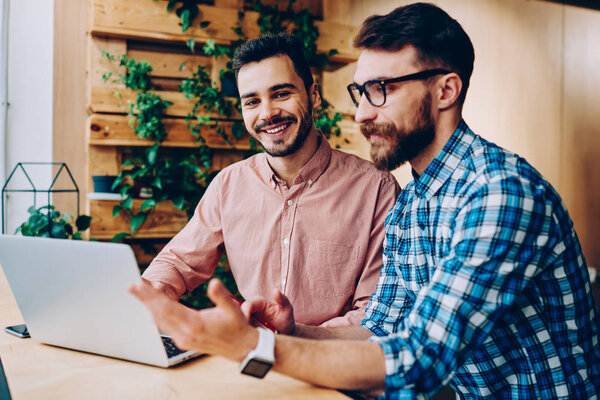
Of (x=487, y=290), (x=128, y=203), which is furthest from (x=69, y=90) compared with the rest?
(x=487, y=290)

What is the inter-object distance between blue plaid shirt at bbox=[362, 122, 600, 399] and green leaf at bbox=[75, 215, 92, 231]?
1970 mm

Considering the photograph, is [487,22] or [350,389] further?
[487,22]

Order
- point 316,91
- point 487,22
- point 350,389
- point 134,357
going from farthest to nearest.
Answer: point 487,22
point 316,91
point 134,357
point 350,389

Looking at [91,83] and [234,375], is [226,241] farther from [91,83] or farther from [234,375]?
[91,83]

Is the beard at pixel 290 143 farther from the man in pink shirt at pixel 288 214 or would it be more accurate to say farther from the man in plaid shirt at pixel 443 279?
the man in plaid shirt at pixel 443 279

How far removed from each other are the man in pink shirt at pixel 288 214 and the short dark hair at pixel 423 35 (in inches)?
25.3

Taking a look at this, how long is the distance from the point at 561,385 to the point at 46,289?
1106mm

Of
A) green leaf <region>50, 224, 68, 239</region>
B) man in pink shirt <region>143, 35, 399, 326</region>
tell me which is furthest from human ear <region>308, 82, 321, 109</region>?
green leaf <region>50, 224, 68, 239</region>

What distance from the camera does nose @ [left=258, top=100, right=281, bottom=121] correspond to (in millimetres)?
1843

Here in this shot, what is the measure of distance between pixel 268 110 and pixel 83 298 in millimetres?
1094

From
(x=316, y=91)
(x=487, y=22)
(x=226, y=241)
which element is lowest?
(x=226, y=241)

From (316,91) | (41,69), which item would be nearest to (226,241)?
(316,91)

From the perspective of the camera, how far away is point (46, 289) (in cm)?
100

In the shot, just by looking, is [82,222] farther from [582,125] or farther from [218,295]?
[582,125]
